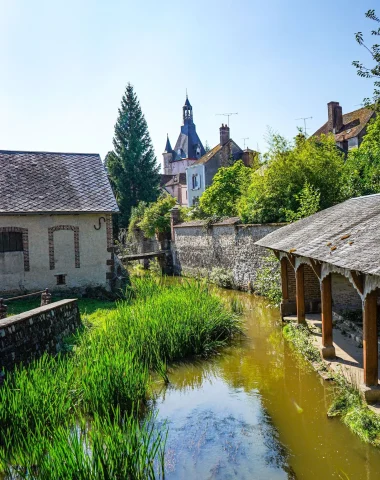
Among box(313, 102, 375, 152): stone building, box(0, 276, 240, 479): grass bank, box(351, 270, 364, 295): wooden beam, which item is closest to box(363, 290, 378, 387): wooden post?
box(351, 270, 364, 295): wooden beam

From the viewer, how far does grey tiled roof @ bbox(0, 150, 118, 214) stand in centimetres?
1527

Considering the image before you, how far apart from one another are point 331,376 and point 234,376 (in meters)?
1.89

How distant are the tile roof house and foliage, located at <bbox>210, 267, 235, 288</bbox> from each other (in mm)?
5836

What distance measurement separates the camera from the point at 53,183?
16.6 metres

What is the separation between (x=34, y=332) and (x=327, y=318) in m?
5.76

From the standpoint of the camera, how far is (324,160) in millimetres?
17094

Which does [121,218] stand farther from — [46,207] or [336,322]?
[336,322]

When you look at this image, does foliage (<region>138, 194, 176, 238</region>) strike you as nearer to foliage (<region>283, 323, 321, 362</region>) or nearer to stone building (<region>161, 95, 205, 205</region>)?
foliage (<region>283, 323, 321, 362</region>)

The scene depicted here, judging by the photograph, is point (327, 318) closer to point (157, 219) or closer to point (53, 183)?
point (53, 183)

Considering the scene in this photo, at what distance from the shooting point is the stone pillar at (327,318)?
8461 millimetres

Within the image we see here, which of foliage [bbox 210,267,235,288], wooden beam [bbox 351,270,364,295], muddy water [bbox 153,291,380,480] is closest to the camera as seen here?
muddy water [bbox 153,291,380,480]

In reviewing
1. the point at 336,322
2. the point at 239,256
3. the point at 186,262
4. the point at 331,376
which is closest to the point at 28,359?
the point at 331,376

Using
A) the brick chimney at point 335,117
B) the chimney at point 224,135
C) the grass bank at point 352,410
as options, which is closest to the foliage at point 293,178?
the grass bank at point 352,410

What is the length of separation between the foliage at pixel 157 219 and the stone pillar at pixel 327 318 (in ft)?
64.2
